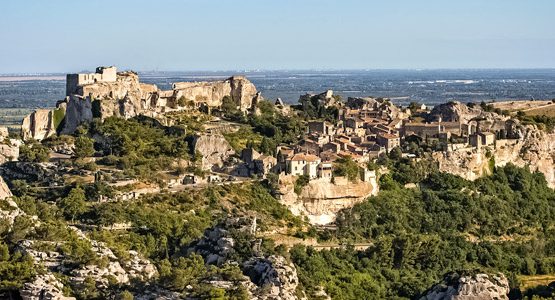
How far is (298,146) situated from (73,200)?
16857mm

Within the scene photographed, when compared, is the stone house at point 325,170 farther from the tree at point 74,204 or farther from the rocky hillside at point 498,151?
the tree at point 74,204

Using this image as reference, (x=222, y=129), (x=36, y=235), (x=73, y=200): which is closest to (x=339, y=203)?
(x=222, y=129)

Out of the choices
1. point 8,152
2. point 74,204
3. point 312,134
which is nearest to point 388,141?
point 312,134

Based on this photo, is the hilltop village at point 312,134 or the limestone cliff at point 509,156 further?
the limestone cliff at point 509,156

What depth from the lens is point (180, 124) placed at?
55125mm

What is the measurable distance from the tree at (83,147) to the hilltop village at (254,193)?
0.35ft

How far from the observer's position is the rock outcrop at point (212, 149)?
4981 centimetres

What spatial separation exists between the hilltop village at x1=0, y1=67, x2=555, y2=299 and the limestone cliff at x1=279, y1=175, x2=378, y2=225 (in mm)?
76

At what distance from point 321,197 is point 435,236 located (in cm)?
616

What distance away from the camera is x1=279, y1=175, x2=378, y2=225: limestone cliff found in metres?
47.5

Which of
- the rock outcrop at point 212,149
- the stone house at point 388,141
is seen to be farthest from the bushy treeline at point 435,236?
the rock outcrop at point 212,149

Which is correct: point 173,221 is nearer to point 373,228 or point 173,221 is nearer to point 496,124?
point 373,228

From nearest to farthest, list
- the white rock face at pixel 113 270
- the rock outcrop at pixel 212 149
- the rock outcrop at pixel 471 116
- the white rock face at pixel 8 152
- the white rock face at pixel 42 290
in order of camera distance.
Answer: the white rock face at pixel 42 290 < the white rock face at pixel 113 270 < the white rock face at pixel 8 152 < the rock outcrop at pixel 212 149 < the rock outcrop at pixel 471 116

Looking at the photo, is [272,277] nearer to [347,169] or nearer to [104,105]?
[347,169]
